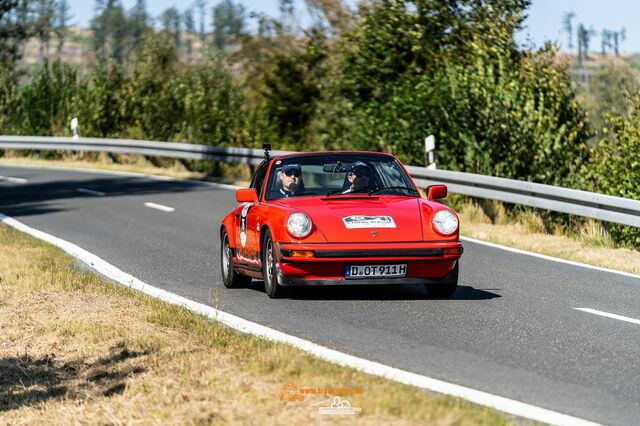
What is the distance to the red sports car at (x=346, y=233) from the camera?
10062 mm

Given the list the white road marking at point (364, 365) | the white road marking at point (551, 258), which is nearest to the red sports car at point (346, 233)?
the white road marking at point (364, 365)

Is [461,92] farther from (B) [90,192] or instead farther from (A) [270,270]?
(A) [270,270]

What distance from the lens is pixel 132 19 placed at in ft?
625

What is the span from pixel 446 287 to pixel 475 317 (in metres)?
1.20

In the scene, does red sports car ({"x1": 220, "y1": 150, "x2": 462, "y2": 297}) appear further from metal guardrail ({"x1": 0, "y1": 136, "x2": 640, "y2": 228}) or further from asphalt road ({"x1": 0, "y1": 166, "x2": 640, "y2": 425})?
metal guardrail ({"x1": 0, "y1": 136, "x2": 640, "y2": 228})

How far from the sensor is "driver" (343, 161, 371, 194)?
438 inches

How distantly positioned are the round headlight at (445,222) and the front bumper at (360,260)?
0.41 feet

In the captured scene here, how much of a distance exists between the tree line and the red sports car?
6.16 meters

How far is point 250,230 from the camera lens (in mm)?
11234

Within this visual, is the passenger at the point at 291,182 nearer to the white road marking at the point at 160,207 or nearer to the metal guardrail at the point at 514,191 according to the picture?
the metal guardrail at the point at 514,191

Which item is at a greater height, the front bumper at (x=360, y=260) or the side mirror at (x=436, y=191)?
the side mirror at (x=436, y=191)

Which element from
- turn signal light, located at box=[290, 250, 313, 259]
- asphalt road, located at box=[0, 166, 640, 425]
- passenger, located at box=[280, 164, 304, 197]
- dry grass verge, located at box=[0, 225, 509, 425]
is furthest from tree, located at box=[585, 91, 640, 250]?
dry grass verge, located at box=[0, 225, 509, 425]

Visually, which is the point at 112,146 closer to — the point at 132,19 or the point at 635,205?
the point at 635,205

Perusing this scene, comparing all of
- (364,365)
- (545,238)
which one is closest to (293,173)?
(364,365)
